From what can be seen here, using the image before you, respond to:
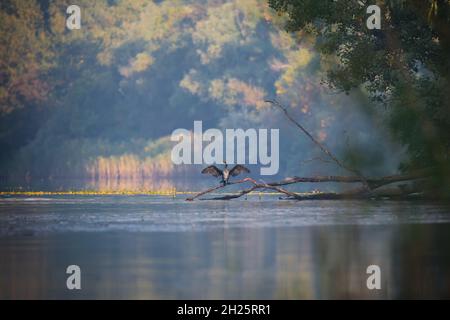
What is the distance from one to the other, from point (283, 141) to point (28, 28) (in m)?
19.6

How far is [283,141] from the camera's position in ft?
233

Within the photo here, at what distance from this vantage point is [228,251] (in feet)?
64.4

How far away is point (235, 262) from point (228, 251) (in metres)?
1.60

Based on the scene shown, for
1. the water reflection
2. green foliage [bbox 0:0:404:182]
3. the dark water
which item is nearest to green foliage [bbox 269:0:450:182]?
the dark water

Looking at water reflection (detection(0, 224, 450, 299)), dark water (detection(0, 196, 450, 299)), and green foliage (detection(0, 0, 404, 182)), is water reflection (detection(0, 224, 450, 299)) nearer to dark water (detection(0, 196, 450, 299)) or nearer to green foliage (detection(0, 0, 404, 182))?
dark water (detection(0, 196, 450, 299))

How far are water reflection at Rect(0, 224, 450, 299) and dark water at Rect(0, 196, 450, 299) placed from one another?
2 centimetres

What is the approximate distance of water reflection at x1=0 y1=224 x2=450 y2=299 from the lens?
49.1ft

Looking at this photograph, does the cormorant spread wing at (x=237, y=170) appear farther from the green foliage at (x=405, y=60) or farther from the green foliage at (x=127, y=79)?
the green foliage at (x=127, y=79)

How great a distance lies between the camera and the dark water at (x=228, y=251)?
1513 centimetres

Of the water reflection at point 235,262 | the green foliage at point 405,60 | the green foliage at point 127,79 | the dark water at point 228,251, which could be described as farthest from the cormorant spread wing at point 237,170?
the green foliage at point 127,79

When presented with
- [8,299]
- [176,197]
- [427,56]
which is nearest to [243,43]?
[176,197]

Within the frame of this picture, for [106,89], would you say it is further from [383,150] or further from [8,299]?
[8,299]

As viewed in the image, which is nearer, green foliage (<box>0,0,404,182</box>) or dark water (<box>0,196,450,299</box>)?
dark water (<box>0,196,450,299</box>)

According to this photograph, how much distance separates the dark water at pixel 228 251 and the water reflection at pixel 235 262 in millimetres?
15
